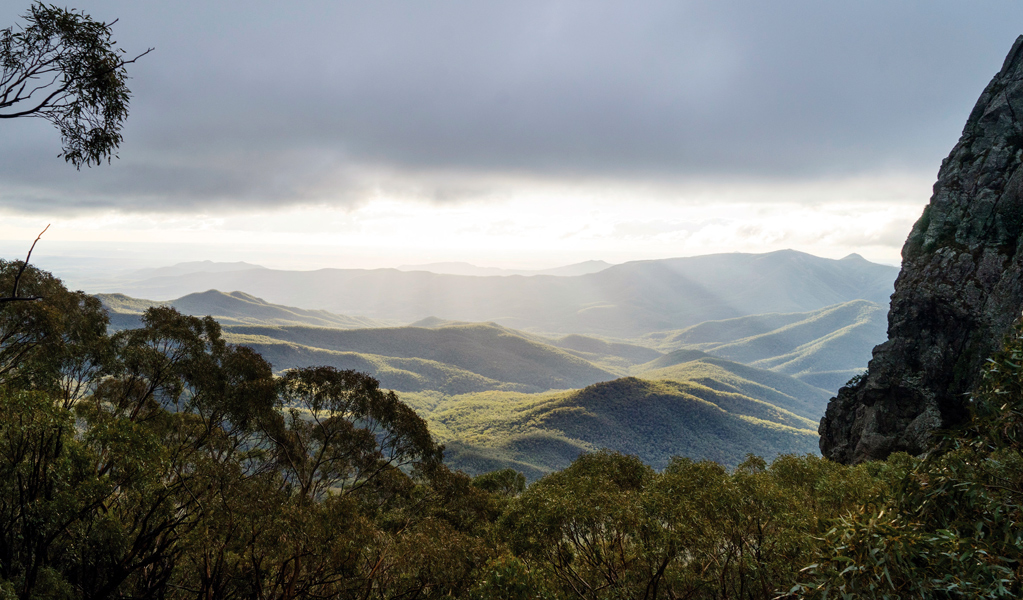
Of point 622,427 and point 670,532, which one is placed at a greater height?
point 670,532

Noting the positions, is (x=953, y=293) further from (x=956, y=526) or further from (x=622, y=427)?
(x=622, y=427)

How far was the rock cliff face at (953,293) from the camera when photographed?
3759 centimetres

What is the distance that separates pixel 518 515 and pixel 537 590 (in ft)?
15.8

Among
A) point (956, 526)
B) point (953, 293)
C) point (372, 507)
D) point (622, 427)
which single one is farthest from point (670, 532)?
point (622, 427)

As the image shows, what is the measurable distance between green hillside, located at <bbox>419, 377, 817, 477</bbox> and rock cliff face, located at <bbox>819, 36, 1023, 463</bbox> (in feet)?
284

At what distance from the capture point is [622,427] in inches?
5965

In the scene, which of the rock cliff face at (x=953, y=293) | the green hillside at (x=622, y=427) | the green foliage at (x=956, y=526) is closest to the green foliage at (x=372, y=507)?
the green foliage at (x=956, y=526)

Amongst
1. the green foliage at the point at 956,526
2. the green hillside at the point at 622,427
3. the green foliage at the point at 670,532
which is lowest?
the green hillside at the point at 622,427

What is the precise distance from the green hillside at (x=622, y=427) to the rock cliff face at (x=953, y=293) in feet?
284

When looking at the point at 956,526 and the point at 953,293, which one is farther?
the point at 953,293

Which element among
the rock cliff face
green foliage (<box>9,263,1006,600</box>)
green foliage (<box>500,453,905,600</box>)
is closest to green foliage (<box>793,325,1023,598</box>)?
green foliage (<box>9,263,1006,600</box>)

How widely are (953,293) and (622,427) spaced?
393ft

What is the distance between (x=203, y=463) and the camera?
1689 cm

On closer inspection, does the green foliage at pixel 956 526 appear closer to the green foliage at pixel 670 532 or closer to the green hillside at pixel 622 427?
the green foliage at pixel 670 532
